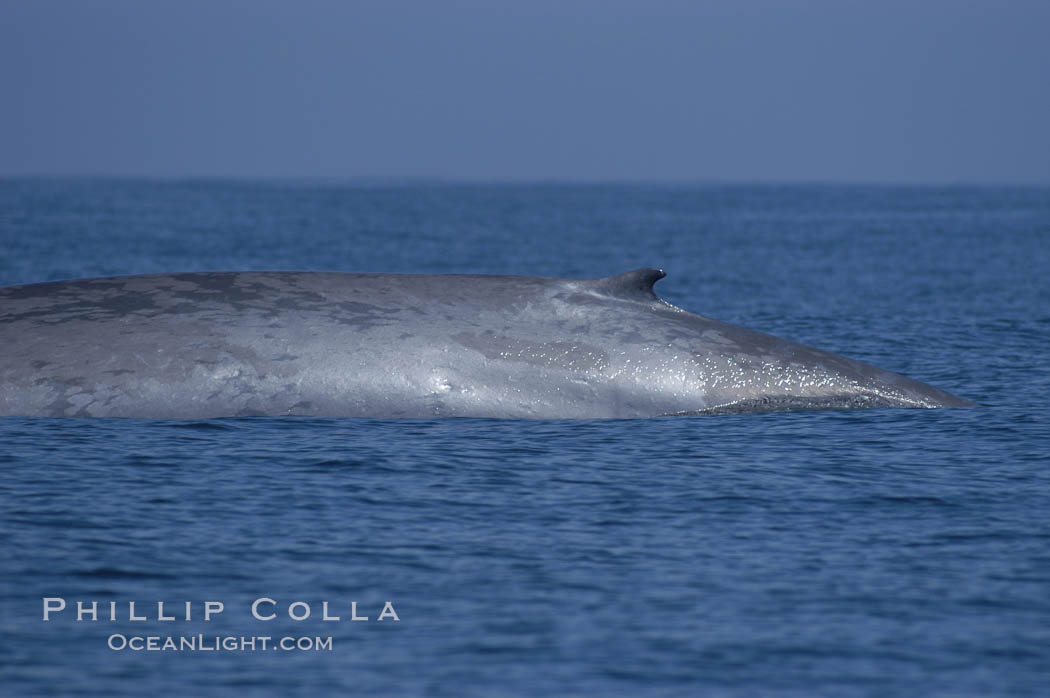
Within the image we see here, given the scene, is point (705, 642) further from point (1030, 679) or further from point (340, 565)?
point (340, 565)

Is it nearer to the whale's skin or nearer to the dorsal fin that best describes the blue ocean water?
the whale's skin

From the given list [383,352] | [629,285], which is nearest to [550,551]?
[383,352]

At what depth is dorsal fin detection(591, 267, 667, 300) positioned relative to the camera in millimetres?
18281

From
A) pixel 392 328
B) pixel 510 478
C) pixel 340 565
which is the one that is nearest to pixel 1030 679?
pixel 340 565

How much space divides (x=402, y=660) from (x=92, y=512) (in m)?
4.35

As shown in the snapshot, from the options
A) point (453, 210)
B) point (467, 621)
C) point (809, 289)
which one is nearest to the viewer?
point (467, 621)

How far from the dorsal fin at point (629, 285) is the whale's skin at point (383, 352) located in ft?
0.07

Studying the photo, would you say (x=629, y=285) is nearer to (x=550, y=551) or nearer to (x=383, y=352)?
(x=383, y=352)

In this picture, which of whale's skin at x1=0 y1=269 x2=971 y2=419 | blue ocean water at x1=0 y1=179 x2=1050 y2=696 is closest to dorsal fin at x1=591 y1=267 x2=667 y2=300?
whale's skin at x1=0 y1=269 x2=971 y2=419

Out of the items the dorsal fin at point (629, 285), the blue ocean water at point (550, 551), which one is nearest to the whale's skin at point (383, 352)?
the dorsal fin at point (629, 285)

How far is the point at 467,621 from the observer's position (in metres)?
10.9

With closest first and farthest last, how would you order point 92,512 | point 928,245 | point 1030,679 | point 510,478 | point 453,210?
point 1030,679
point 92,512
point 510,478
point 928,245
point 453,210

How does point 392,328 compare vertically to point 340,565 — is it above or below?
above

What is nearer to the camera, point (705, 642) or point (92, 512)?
point (705, 642)
